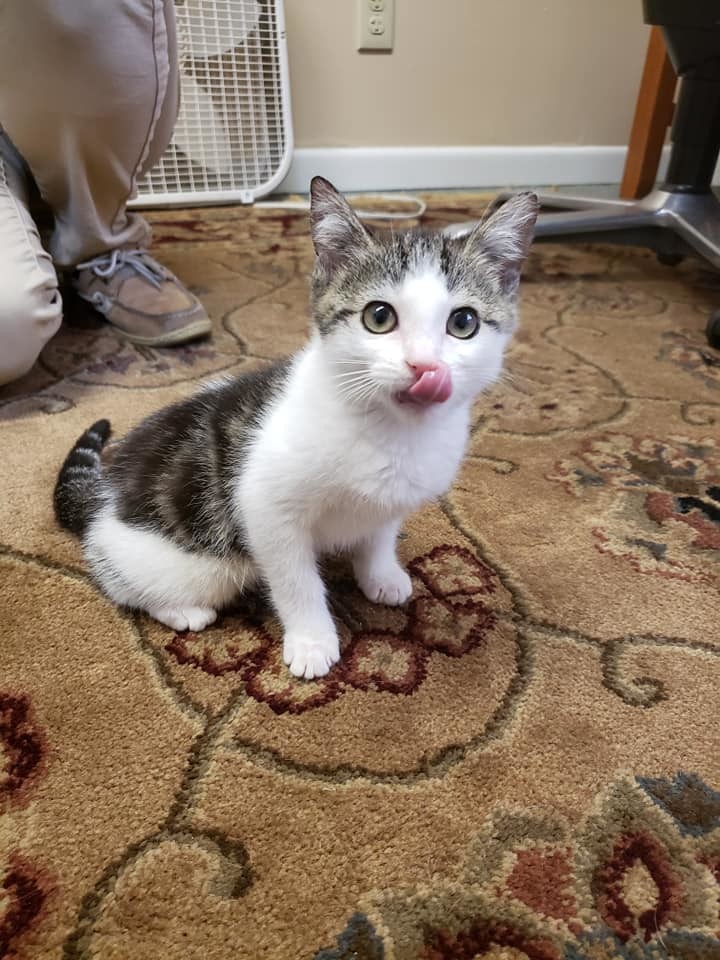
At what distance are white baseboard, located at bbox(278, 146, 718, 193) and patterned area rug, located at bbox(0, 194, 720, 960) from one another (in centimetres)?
168

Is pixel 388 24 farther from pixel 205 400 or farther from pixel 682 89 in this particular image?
pixel 205 400

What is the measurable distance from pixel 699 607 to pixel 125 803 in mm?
669

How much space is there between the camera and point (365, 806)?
61 centimetres

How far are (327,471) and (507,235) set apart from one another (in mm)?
310

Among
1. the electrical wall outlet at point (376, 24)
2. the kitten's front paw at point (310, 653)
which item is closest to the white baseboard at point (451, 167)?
the electrical wall outlet at point (376, 24)

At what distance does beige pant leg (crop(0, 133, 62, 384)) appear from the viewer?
1151 millimetres

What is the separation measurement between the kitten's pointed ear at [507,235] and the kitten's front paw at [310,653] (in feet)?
1.39

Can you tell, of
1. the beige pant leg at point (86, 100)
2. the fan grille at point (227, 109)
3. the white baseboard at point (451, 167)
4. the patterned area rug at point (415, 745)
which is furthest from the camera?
the white baseboard at point (451, 167)

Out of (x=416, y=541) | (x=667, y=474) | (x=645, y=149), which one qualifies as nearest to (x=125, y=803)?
(x=416, y=541)

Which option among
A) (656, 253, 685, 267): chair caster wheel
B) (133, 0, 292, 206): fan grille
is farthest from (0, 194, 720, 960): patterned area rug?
(133, 0, 292, 206): fan grille

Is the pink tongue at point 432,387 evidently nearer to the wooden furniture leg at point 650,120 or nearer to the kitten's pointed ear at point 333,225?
the kitten's pointed ear at point 333,225

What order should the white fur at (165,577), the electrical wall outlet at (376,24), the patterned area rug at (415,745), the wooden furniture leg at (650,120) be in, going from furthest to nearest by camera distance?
the electrical wall outlet at (376,24)
the wooden furniture leg at (650,120)
the white fur at (165,577)
the patterned area rug at (415,745)

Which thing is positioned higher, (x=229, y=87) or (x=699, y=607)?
(x=229, y=87)

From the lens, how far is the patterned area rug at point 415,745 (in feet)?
1.74
